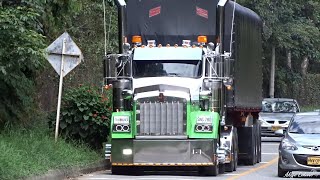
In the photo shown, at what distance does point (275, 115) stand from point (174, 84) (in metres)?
17.8

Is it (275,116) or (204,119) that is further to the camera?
(275,116)

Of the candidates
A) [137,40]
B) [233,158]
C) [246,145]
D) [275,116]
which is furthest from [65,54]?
[275,116]

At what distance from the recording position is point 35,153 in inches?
719

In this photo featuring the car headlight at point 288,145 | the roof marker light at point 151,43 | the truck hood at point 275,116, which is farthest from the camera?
the truck hood at point 275,116

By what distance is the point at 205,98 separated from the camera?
19.8 metres

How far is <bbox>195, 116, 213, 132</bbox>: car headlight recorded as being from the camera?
62.0 ft

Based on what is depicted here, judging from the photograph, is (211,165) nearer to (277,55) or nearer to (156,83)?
(156,83)

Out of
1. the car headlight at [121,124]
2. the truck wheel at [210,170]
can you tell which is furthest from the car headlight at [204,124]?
the car headlight at [121,124]

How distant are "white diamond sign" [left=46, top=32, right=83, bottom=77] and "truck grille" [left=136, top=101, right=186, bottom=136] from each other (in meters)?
2.35

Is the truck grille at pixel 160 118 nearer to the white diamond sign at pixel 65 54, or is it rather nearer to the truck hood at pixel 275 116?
the white diamond sign at pixel 65 54

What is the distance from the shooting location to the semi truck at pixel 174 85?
62.0ft

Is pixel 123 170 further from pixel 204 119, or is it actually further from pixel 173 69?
pixel 173 69

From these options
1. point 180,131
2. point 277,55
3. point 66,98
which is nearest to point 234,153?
point 180,131

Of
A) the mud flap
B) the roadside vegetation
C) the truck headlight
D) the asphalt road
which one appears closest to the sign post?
the roadside vegetation
